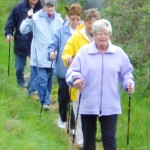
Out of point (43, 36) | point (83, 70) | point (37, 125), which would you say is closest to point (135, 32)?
point (43, 36)

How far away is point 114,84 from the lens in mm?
6324

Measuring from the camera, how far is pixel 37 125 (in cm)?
769

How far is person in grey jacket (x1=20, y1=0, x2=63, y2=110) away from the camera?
9453 mm

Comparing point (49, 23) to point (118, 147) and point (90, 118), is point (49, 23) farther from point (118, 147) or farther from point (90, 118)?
point (90, 118)

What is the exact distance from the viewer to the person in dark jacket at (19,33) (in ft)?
34.7

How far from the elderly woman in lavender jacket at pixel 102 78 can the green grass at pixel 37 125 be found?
84 centimetres

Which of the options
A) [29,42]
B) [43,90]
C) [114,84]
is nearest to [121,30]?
[29,42]

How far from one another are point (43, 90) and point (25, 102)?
0.73m

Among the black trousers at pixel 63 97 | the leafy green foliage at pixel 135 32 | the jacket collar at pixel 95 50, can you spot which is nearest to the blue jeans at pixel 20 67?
the leafy green foliage at pixel 135 32

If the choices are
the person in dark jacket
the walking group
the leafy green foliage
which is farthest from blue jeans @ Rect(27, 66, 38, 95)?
the leafy green foliage

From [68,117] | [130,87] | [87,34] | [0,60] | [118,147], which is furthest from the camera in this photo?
[0,60]

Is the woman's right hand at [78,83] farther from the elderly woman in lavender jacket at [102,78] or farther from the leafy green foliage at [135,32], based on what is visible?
the leafy green foliage at [135,32]

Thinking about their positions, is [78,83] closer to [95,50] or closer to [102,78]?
[102,78]

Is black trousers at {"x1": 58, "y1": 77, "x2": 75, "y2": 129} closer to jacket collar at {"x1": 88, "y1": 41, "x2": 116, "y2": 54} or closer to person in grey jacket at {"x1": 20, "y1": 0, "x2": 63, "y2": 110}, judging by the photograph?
person in grey jacket at {"x1": 20, "y1": 0, "x2": 63, "y2": 110}
